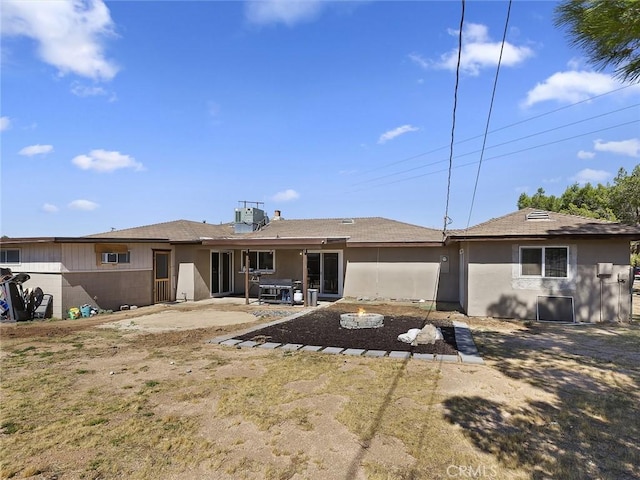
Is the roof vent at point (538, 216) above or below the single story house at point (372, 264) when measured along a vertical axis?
above

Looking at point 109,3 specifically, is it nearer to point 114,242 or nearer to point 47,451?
point 114,242

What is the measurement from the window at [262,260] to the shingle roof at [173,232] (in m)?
2.40

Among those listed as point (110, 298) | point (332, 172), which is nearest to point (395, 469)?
point (110, 298)

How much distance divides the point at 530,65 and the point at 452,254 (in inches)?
301

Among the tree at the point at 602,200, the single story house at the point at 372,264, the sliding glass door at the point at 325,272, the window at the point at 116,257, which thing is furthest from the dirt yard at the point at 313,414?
the tree at the point at 602,200

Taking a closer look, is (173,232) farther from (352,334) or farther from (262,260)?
(352,334)

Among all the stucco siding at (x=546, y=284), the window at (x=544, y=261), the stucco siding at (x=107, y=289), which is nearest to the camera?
the stucco siding at (x=546, y=284)

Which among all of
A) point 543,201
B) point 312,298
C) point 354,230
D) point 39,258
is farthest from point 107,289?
point 543,201

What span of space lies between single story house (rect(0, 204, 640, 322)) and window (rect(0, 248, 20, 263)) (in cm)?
5

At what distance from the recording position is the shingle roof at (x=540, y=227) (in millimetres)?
9875

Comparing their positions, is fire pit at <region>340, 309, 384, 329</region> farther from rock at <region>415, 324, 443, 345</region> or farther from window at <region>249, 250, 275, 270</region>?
window at <region>249, 250, 275, 270</region>

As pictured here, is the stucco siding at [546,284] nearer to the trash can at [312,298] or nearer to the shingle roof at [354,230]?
the shingle roof at [354,230]

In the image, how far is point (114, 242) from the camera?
12422mm

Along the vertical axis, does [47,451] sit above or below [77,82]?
below
